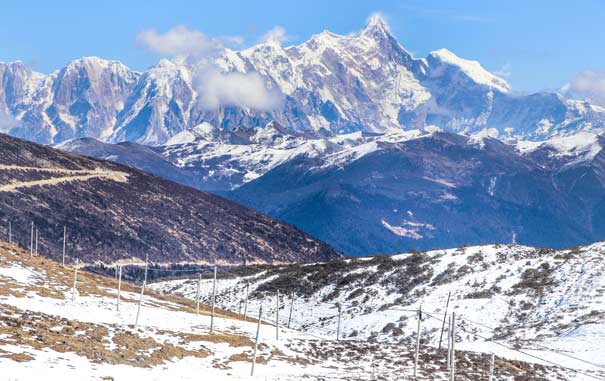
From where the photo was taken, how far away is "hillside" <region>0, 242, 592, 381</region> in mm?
53000

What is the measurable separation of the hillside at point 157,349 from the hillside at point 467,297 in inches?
466

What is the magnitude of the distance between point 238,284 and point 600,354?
97304mm

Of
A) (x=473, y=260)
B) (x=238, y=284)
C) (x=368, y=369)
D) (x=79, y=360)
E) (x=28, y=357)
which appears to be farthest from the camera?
(x=238, y=284)

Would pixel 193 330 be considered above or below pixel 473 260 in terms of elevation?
below

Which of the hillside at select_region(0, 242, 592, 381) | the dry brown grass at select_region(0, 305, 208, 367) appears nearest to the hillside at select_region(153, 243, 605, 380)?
the hillside at select_region(0, 242, 592, 381)

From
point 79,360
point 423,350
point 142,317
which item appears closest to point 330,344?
point 423,350

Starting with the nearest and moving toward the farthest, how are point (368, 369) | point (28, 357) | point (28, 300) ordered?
point (28, 357) < point (368, 369) < point (28, 300)

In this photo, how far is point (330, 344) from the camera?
8356 centimetres

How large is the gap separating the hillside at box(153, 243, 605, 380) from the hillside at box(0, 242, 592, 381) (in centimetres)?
1184

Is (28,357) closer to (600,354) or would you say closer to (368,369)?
(368,369)

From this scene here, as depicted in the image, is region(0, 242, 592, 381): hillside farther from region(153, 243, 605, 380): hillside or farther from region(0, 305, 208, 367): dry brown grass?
region(153, 243, 605, 380): hillside

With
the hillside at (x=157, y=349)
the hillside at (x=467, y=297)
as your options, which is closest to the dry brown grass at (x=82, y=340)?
the hillside at (x=157, y=349)

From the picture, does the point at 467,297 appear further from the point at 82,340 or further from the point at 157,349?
the point at 82,340

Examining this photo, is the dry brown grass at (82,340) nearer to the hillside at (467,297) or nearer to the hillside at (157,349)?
the hillside at (157,349)
